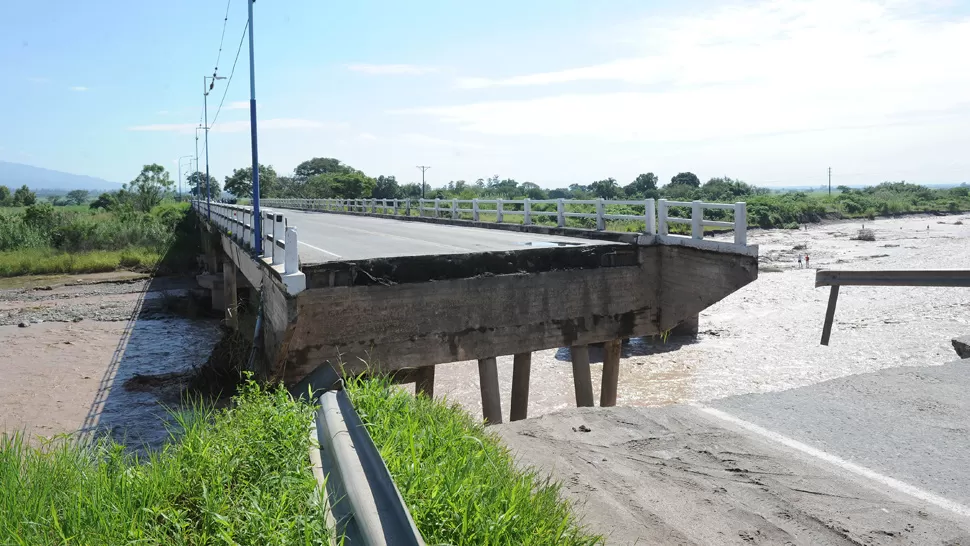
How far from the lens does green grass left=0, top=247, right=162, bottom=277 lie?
162 feet

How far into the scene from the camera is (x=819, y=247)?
2256 inches

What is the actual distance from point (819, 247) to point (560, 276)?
2025 inches

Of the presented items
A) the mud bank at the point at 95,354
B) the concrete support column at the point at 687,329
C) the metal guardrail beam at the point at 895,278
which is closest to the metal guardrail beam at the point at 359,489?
the mud bank at the point at 95,354

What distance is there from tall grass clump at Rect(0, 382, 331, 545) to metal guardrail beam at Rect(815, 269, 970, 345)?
8.92m

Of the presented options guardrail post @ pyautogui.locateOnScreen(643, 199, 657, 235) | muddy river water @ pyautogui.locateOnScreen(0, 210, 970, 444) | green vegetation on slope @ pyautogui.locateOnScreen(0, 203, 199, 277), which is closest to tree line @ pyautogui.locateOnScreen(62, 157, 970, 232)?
green vegetation on slope @ pyautogui.locateOnScreen(0, 203, 199, 277)

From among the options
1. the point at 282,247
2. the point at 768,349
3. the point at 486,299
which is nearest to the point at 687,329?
the point at 768,349

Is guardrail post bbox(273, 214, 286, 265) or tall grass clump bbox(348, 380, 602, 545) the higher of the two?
guardrail post bbox(273, 214, 286, 265)

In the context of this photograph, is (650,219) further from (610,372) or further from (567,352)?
(567,352)

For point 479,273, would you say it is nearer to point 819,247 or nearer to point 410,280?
point 410,280

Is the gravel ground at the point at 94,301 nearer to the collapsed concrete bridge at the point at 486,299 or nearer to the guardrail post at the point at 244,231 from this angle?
the guardrail post at the point at 244,231

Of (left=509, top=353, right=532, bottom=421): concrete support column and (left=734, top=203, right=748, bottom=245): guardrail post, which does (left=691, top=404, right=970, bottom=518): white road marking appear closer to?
(left=734, top=203, right=748, bottom=245): guardrail post

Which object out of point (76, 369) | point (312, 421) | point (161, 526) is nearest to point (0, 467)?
point (161, 526)

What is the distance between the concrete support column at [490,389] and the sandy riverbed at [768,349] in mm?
7803

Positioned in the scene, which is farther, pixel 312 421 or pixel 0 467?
pixel 312 421
